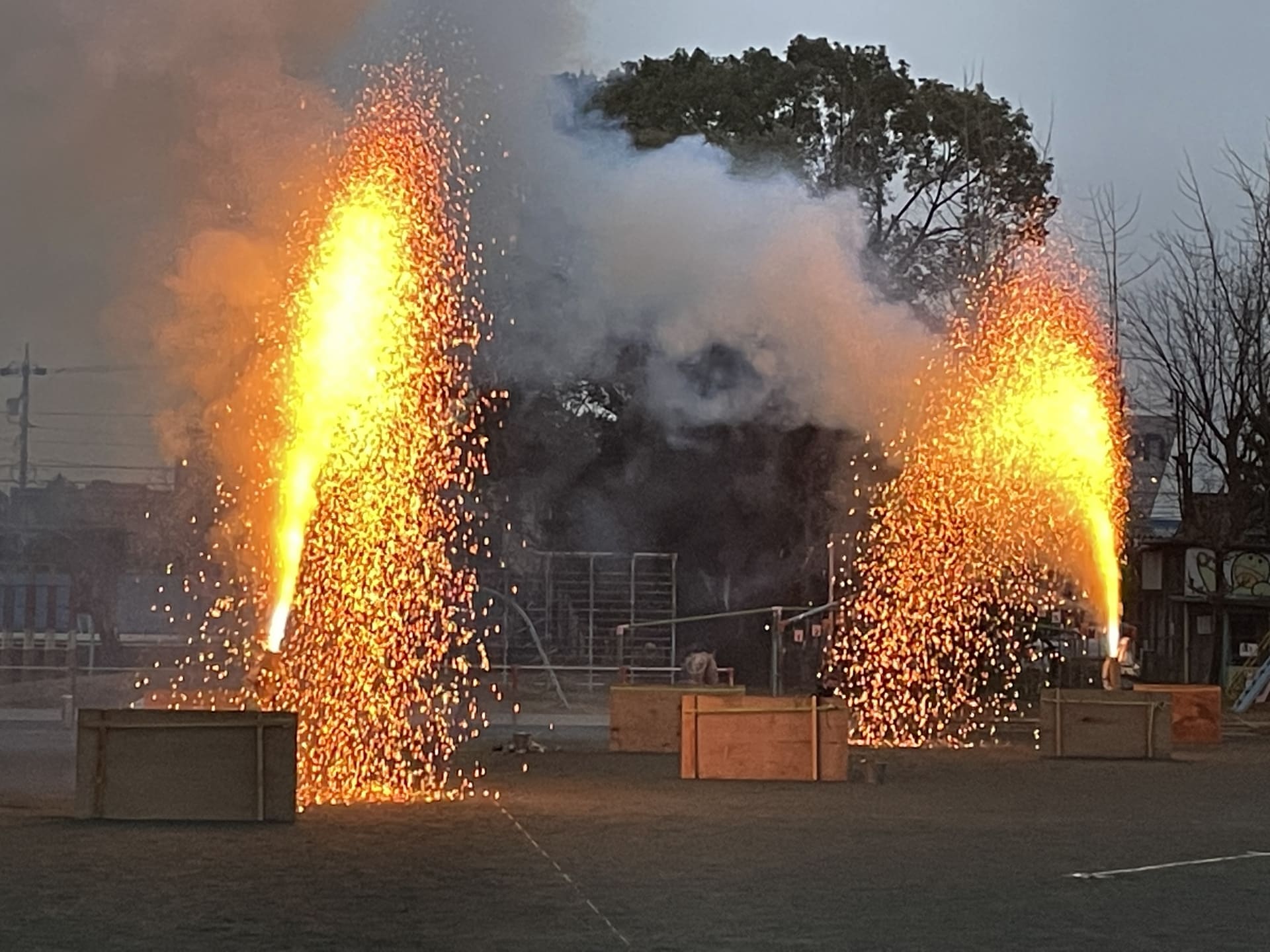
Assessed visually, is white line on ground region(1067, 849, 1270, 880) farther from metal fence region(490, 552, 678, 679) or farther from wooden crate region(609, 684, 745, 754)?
metal fence region(490, 552, 678, 679)

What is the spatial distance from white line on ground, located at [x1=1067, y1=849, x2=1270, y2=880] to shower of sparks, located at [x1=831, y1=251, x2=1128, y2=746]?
15021 millimetres

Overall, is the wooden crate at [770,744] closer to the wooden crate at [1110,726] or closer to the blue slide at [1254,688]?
the wooden crate at [1110,726]

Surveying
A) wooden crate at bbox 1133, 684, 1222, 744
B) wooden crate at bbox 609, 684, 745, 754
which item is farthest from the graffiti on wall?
wooden crate at bbox 609, 684, 745, 754

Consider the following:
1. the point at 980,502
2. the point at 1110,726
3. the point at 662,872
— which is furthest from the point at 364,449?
the point at 980,502

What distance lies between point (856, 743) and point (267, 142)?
12.1 m

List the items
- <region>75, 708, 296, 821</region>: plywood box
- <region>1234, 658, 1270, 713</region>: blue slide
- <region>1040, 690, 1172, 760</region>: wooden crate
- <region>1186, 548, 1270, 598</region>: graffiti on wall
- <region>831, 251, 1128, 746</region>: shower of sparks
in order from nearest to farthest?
<region>75, 708, 296, 821</region>: plywood box → <region>1040, 690, 1172, 760</region>: wooden crate → <region>831, 251, 1128, 746</region>: shower of sparks → <region>1234, 658, 1270, 713</region>: blue slide → <region>1186, 548, 1270, 598</region>: graffiti on wall

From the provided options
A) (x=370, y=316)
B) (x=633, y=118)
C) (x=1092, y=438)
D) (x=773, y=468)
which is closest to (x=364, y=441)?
(x=370, y=316)

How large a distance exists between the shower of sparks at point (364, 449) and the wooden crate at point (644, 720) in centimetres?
302

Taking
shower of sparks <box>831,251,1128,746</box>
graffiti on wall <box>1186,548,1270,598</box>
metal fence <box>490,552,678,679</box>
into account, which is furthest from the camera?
graffiti on wall <box>1186,548,1270,598</box>

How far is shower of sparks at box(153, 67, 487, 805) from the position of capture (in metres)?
21.6

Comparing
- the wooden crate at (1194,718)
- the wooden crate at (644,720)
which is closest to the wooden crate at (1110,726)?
the wooden crate at (1194,718)

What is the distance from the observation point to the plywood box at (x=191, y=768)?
16.5m

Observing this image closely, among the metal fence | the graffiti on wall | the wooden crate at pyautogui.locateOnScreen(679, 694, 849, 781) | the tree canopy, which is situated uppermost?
the tree canopy

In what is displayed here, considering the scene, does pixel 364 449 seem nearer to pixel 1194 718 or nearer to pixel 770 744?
pixel 770 744
